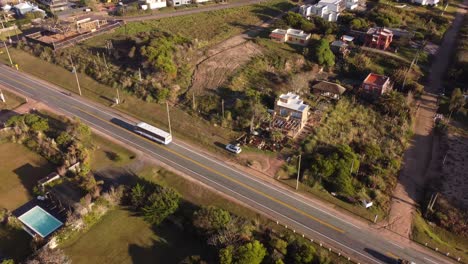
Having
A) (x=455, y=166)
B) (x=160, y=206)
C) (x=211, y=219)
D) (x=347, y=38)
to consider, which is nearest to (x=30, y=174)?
(x=160, y=206)

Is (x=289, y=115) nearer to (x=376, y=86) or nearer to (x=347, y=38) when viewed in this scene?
(x=376, y=86)

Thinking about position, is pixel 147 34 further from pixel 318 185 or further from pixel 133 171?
pixel 318 185

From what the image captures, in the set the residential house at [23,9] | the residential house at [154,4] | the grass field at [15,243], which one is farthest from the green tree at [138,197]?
the residential house at [23,9]

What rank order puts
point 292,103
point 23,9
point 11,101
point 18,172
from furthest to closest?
point 23,9, point 11,101, point 292,103, point 18,172

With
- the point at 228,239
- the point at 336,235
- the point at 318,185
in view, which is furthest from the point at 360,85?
the point at 228,239

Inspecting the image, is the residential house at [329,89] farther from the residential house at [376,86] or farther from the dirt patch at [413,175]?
the dirt patch at [413,175]

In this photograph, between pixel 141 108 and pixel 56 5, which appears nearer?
pixel 141 108

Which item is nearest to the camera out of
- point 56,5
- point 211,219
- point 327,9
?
point 211,219
